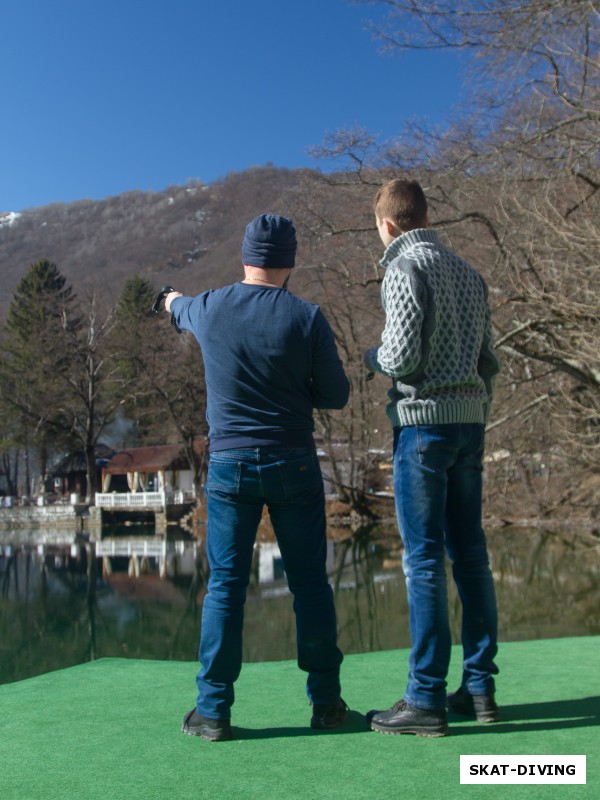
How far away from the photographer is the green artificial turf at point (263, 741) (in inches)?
77.9

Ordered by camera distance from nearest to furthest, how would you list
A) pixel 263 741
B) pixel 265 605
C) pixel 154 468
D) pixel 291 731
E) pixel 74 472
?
pixel 263 741
pixel 291 731
pixel 265 605
pixel 154 468
pixel 74 472

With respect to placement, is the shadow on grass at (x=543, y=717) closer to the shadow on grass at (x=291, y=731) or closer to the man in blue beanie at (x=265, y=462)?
the shadow on grass at (x=291, y=731)

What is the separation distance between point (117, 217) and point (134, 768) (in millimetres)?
117305

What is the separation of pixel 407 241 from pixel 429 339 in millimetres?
350

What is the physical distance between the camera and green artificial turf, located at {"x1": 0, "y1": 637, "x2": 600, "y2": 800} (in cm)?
198

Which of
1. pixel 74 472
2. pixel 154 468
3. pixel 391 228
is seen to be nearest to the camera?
pixel 391 228

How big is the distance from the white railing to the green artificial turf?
114ft

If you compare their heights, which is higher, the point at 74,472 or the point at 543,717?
the point at 74,472

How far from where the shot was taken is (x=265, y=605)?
10.1 metres

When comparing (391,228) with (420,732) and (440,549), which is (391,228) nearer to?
(440,549)

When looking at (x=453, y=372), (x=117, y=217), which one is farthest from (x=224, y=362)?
(x=117, y=217)

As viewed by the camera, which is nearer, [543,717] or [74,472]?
[543,717]

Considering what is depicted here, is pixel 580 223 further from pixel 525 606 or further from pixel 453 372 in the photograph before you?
pixel 453 372

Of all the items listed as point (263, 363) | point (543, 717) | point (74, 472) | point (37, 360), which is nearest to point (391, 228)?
point (263, 363)
